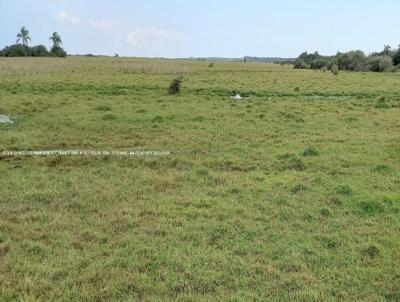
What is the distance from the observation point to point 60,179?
875cm

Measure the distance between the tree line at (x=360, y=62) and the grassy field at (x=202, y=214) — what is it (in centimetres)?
4611

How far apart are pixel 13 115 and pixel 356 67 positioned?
63751 mm

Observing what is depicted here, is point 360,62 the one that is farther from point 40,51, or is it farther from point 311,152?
point 311,152

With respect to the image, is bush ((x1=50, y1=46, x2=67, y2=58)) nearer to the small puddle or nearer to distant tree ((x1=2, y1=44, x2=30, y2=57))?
distant tree ((x1=2, y1=44, x2=30, y2=57))

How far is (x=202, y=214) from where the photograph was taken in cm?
696

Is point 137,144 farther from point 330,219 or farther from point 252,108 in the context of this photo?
point 252,108

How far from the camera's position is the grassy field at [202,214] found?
16.0 feet

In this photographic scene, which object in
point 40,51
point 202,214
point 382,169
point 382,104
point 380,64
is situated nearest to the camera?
point 202,214

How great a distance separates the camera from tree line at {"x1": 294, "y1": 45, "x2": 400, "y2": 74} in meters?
63.5

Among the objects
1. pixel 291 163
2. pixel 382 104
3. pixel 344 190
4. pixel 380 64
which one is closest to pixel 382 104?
pixel 382 104

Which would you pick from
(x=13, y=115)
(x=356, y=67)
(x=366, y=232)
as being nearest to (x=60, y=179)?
(x=366, y=232)

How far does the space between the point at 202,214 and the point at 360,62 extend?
70498 millimetres

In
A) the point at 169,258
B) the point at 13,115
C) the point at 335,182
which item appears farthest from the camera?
the point at 13,115

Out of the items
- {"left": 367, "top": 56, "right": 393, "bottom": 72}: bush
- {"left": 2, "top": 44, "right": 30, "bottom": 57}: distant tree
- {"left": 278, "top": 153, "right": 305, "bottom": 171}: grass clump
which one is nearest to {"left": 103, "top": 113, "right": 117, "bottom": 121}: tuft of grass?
{"left": 278, "top": 153, "right": 305, "bottom": 171}: grass clump
